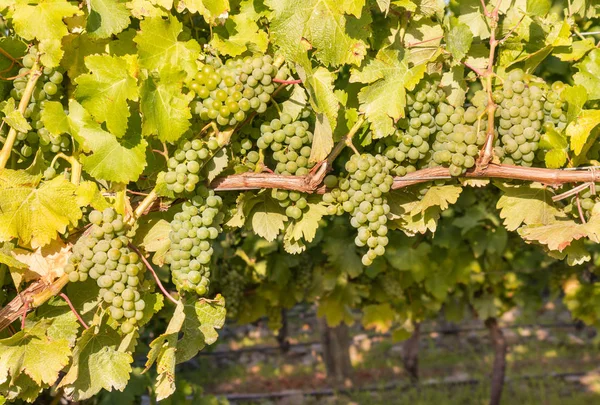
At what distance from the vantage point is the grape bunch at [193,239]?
1933 mm

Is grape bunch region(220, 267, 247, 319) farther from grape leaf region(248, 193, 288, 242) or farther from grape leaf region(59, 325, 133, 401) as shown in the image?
grape leaf region(59, 325, 133, 401)

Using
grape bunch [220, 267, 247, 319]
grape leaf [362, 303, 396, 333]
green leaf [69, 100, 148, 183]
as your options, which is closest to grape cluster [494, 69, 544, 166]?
green leaf [69, 100, 148, 183]

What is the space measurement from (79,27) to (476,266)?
4.23 m

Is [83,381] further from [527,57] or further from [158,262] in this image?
[527,57]

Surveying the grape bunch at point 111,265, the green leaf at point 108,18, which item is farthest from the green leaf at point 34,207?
the green leaf at point 108,18

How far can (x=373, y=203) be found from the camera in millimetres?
2027

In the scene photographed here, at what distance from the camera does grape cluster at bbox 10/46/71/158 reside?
1.89 m

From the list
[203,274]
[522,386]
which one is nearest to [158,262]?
[203,274]

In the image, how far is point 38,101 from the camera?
1928 mm

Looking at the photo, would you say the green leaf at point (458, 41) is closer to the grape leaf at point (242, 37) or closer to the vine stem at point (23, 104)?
the grape leaf at point (242, 37)

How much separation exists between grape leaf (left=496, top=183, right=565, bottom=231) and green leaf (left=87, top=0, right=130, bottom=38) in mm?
1325

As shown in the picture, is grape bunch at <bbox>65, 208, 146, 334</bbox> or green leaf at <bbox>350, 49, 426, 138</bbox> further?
green leaf at <bbox>350, 49, 426, 138</bbox>

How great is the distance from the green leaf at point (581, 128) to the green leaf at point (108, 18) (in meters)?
1.42

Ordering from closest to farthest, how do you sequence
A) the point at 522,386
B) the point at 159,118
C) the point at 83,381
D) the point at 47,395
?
the point at 159,118
the point at 83,381
the point at 47,395
the point at 522,386
